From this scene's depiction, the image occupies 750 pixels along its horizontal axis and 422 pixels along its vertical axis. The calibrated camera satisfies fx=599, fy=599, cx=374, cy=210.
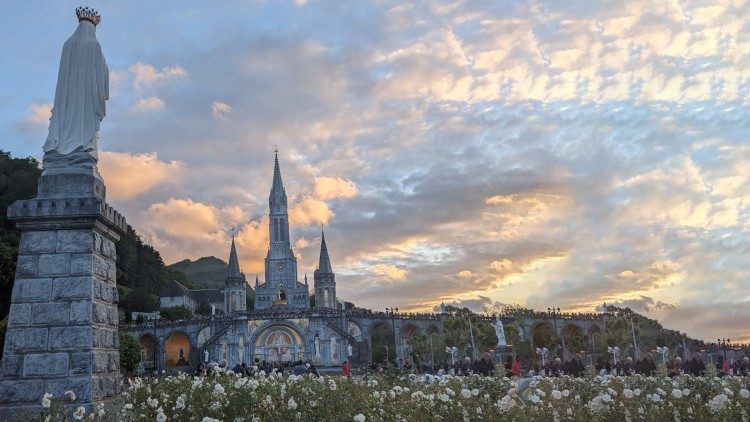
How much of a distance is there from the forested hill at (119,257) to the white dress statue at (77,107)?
64.9 feet

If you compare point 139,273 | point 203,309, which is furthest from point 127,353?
point 203,309

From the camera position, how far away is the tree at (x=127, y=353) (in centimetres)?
3452

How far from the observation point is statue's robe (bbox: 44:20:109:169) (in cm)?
1021

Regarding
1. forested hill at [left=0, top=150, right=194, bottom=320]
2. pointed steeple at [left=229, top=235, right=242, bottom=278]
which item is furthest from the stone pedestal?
pointed steeple at [left=229, top=235, right=242, bottom=278]

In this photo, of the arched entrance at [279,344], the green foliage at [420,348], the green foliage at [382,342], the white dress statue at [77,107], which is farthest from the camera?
the green foliage at [382,342]

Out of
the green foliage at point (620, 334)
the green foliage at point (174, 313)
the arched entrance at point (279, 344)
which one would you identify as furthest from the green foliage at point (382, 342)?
the green foliage at point (620, 334)

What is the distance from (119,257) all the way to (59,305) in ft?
204

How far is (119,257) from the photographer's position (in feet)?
218

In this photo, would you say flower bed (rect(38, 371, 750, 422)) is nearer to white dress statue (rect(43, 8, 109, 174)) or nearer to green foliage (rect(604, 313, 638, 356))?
white dress statue (rect(43, 8, 109, 174))

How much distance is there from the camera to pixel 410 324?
79.4m

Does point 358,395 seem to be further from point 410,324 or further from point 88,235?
point 410,324

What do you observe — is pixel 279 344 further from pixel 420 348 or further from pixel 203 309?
pixel 203 309

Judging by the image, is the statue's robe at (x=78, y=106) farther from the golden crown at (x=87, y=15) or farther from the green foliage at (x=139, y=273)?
the green foliage at (x=139, y=273)

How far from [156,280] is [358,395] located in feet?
290
